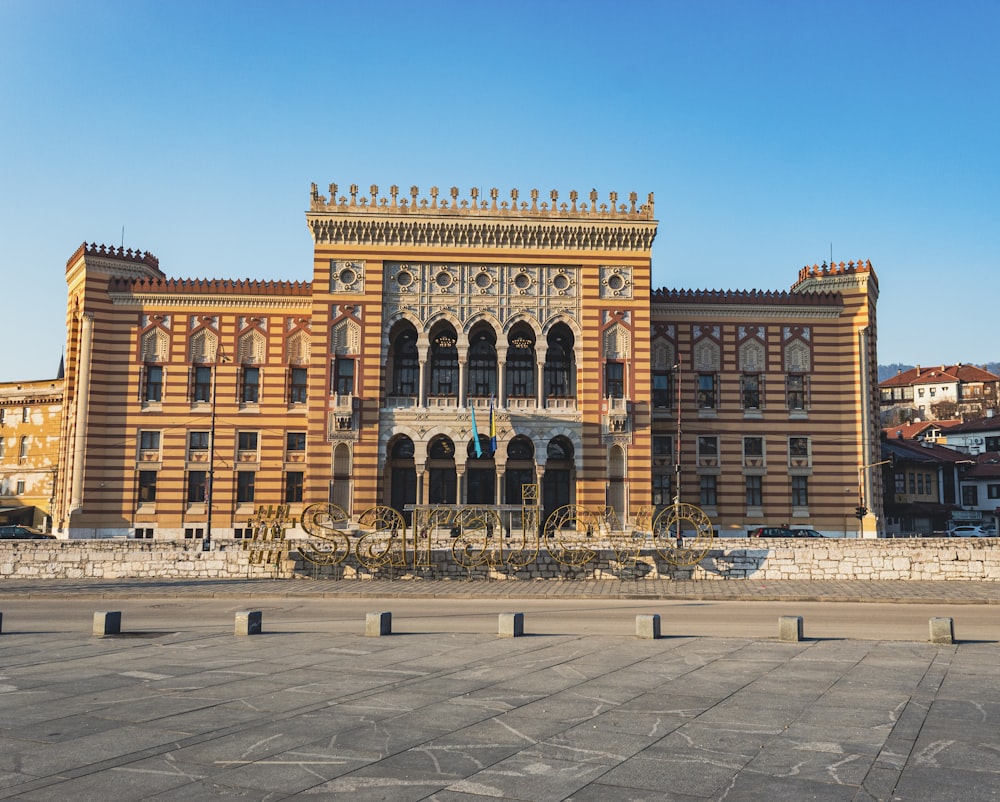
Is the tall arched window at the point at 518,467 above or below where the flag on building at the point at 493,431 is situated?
below

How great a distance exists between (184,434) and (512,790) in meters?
46.4

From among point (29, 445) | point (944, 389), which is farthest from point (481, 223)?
point (944, 389)

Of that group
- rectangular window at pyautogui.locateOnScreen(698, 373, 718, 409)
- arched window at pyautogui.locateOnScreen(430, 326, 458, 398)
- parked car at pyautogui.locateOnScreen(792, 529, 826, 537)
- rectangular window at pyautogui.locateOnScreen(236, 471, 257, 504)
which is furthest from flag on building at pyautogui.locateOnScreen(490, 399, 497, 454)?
parked car at pyautogui.locateOnScreen(792, 529, 826, 537)

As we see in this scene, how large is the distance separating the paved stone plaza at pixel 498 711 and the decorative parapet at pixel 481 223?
29206 millimetres

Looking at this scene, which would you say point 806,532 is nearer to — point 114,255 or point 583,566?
point 583,566

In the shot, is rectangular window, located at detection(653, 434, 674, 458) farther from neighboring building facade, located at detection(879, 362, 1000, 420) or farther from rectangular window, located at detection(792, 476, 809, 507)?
neighboring building facade, located at detection(879, 362, 1000, 420)

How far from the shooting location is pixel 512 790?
352 inches

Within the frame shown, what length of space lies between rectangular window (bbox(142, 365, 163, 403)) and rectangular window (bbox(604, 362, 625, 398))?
25905 millimetres

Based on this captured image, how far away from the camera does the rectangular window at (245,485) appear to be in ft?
168

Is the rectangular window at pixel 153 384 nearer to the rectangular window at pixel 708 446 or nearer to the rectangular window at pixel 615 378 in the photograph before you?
the rectangular window at pixel 615 378

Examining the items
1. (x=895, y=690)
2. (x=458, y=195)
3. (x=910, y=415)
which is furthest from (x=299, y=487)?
(x=910, y=415)

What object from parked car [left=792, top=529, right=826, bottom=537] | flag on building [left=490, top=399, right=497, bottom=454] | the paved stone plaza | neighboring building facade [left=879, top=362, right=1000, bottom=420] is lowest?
the paved stone plaza

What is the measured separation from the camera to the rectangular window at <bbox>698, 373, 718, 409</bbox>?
53125 mm

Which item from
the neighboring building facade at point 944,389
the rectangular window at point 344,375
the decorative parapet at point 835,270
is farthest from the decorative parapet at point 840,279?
the neighboring building facade at point 944,389
